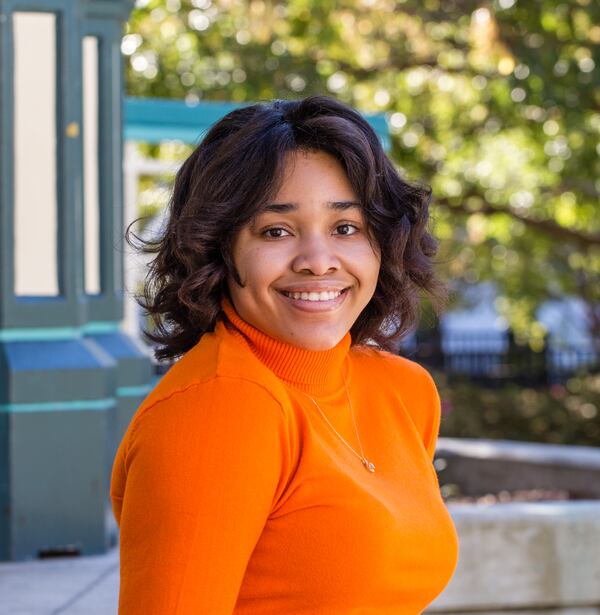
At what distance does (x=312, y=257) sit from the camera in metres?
2.03

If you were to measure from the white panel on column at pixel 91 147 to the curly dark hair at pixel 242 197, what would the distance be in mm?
4065

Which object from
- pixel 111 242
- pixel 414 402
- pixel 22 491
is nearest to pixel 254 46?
pixel 111 242

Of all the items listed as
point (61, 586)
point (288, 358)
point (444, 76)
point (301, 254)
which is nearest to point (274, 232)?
point (301, 254)

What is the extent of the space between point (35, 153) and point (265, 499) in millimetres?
3850

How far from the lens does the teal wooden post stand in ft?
16.8

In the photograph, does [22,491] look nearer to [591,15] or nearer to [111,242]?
[111,242]

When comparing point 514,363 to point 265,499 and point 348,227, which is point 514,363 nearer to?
point 348,227

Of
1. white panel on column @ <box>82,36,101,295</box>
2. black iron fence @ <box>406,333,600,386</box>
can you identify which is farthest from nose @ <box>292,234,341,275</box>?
black iron fence @ <box>406,333,600,386</box>

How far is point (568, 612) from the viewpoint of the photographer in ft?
16.7

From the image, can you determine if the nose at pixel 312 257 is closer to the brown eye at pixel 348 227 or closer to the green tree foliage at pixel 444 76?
the brown eye at pixel 348 227

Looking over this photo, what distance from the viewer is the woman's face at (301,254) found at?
202cm

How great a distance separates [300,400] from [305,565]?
0.90 ft

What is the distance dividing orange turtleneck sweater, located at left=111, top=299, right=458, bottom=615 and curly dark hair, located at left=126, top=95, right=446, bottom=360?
9 centimetres

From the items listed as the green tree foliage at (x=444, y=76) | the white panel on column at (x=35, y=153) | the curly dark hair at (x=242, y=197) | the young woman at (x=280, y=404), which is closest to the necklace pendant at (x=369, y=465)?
the young woman at (x=280, y=404)
